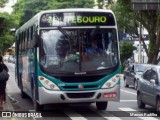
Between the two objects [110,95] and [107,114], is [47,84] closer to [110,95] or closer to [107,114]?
[110,95]

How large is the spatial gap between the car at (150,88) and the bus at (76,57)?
120 cm

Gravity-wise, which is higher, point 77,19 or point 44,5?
point 44,5

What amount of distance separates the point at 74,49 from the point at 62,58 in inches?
18.1

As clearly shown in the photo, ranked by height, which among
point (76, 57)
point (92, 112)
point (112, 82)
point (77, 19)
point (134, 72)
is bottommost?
point (134, 72)

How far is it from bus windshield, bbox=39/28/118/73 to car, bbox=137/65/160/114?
1.45 metres

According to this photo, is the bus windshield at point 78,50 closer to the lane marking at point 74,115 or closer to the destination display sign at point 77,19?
the destination display sign at point 77,19

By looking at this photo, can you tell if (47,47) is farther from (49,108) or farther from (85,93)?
(49,108)

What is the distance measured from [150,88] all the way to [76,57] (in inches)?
107

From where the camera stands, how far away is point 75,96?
1385cm

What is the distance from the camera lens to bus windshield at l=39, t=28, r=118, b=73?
13859 millimetres

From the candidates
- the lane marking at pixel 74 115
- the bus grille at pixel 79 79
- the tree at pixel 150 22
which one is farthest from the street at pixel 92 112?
the tree at pixel 150 22

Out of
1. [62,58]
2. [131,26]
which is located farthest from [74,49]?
[131,26]

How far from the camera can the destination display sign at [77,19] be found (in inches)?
560

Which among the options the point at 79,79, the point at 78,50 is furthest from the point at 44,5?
the point at 79,79
